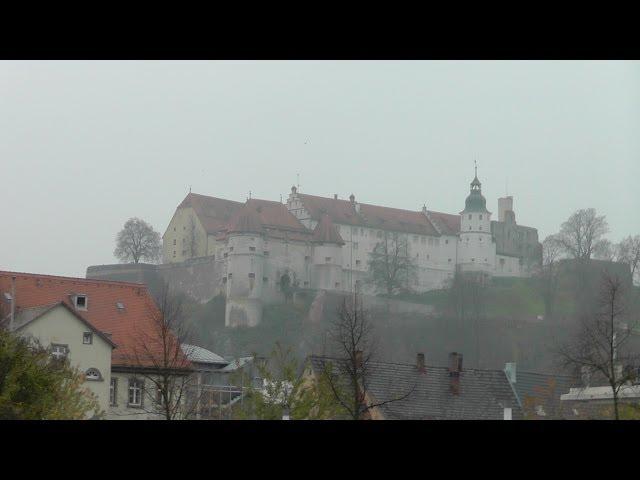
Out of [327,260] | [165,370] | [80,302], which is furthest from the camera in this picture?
[327,260]

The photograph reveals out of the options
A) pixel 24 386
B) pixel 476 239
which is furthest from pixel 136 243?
pixel 24 386

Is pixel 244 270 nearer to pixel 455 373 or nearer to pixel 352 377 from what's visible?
pixel 455 373

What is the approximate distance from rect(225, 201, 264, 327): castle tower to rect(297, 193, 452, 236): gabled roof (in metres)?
7.87

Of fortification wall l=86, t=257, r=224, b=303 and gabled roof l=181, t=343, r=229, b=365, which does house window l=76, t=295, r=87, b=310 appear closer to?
gabled roof l=181, t=343, r=229, b=365

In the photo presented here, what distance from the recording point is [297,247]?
255ft

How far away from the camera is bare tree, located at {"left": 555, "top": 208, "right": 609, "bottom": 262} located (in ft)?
226

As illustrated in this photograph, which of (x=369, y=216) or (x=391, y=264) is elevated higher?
(x=369, y=216)

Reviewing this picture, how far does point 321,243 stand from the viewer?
258 ft

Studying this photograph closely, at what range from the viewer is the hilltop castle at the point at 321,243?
245 ft

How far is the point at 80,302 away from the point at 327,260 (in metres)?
53.0

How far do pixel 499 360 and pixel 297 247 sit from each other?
19.3 metres
